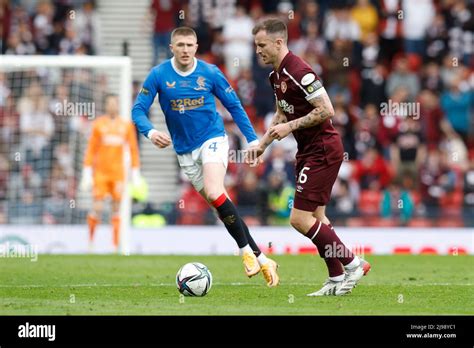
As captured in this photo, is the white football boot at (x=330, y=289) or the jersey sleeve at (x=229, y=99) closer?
the white football boot at (x=330, y=289)

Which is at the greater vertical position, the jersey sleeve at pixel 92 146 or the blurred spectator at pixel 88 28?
the blurred spectator at pixel 88 28

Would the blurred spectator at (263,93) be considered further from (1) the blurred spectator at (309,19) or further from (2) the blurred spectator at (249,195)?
(2) the blurred spectator at (249,195)

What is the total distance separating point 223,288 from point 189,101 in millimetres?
1988

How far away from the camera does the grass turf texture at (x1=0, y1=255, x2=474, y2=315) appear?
984 centimetres

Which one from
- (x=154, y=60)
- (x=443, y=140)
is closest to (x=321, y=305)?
(x=443, y=140)

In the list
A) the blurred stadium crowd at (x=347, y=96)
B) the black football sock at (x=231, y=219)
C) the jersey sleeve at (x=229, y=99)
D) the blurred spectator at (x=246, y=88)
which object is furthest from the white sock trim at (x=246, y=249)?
the blurred spectator at (x=246, y=88)

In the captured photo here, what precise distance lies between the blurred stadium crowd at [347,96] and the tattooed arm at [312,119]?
27.2 feet

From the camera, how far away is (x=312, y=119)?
34.1 feet

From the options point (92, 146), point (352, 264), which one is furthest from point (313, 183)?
point (92, 146)

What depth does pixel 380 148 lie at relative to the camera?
22.0 m

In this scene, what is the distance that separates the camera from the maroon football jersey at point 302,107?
1052cm

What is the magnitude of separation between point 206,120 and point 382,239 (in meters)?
8.46

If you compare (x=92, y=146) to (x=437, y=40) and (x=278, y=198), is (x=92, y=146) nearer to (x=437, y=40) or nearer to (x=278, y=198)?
(x=278, y=198)

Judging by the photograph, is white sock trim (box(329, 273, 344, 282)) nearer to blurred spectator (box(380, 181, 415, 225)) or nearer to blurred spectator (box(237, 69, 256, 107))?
blurred spectator (box(380, 181, 415, 225))
